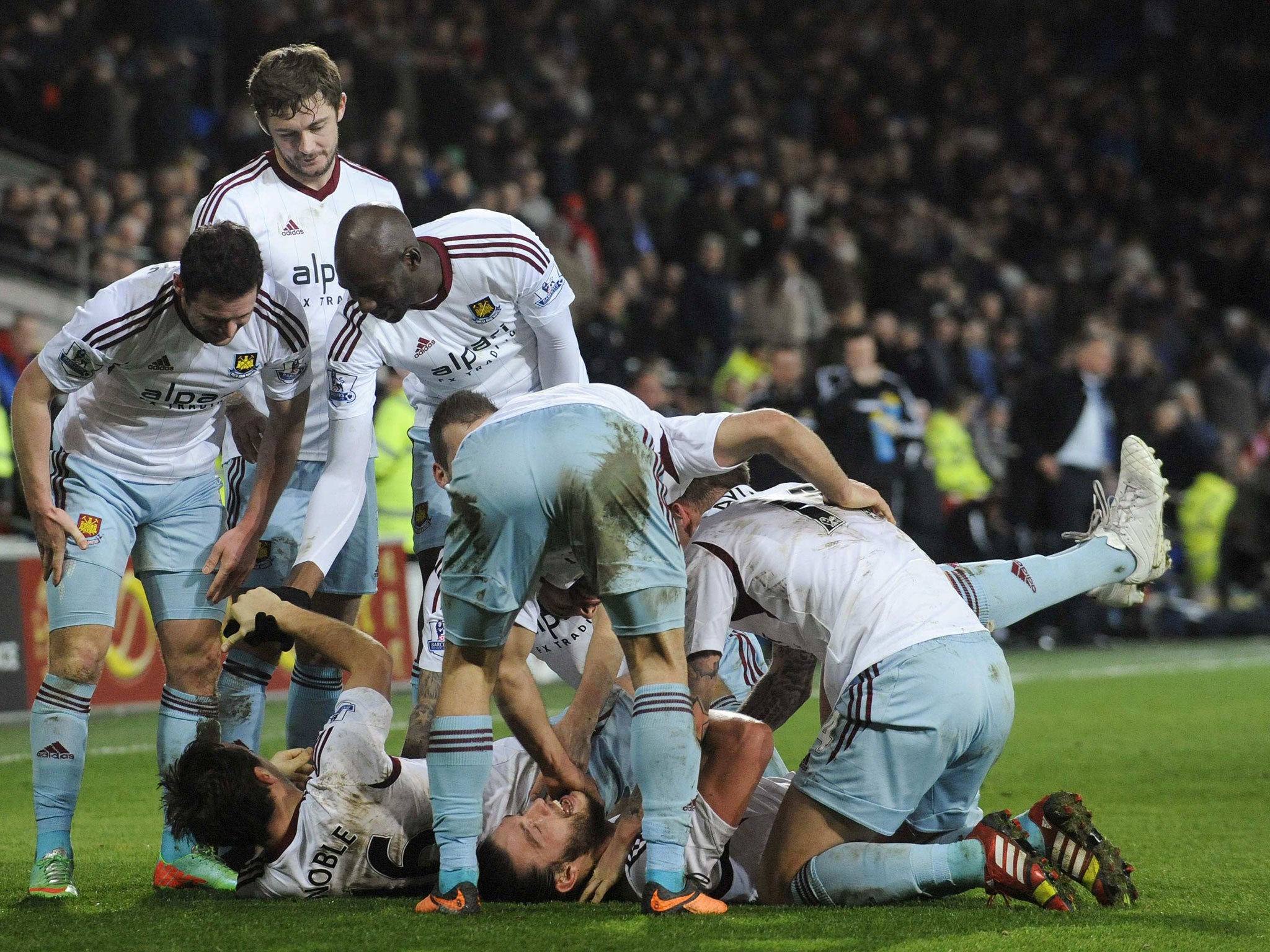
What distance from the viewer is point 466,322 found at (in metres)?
5.45

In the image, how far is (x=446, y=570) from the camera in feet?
13.8

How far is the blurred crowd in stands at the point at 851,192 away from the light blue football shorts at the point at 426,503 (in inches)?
210

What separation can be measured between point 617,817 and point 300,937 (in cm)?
100

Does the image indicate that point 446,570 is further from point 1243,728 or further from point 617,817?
point 1243,728

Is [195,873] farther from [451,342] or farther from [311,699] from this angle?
[451,342]

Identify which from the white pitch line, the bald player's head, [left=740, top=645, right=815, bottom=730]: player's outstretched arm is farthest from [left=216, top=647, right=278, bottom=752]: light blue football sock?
the white pitch line

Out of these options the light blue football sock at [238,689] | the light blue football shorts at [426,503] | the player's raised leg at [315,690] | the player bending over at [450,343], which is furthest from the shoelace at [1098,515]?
the light blue football sock at [238,689]

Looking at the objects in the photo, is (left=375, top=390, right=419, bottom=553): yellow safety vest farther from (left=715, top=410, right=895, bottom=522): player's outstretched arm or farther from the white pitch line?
(left=715, top=410, right=895, bottom=522): player's outstretched arm

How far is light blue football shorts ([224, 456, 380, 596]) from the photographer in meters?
5.83

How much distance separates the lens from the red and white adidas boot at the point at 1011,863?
418 cm

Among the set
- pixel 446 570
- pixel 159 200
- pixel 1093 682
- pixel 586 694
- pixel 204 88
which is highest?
pixel 204 88

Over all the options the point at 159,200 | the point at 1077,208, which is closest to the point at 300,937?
the point at 159,200

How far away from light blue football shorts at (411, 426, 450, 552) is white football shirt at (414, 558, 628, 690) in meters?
0.11

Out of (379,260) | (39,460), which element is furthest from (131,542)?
(379,260)
